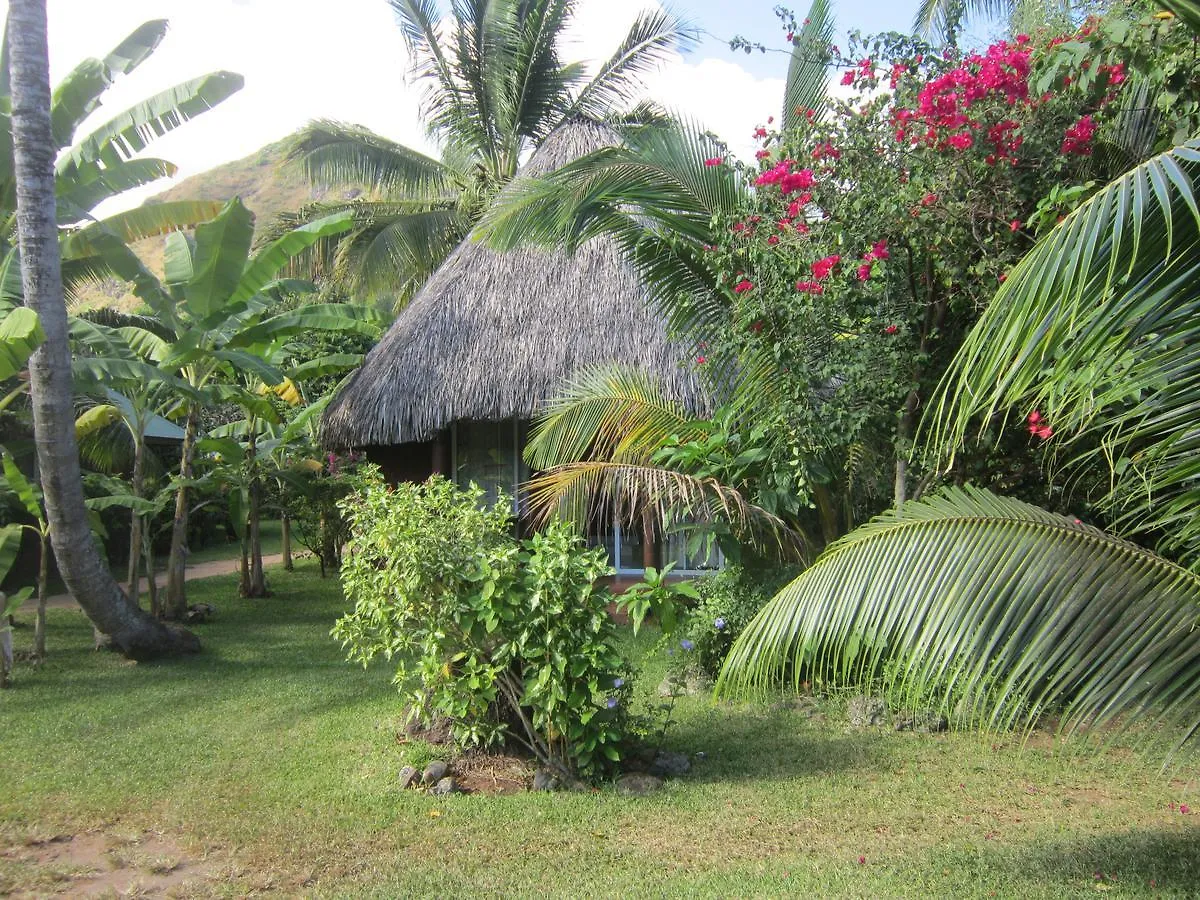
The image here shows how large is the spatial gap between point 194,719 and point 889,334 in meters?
5.04

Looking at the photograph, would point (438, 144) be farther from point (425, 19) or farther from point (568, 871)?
point (568, 871)

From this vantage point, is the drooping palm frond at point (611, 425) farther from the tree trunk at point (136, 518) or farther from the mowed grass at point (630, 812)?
the tree trunk at point (136, 518)

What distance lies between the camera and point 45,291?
6879 mm

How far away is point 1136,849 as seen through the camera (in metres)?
4.20

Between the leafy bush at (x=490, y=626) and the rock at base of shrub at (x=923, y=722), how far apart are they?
1.89 meters

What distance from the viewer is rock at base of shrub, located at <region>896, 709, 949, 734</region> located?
5.93m

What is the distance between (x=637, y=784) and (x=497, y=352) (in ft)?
18.1

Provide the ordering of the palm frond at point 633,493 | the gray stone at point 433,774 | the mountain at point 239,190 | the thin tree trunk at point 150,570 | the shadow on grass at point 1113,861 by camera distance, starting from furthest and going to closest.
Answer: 1. the mountain at point 239,190
2. the thin tree trunk at point 150,570
3. the palm frond at point 633,493
4. the gray stone at point 433,774
5. the shadow on grass at point 1113,861

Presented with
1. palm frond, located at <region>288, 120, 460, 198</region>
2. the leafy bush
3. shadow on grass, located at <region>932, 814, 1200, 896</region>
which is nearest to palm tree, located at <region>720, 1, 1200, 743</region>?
shadow on grass, located at <region>932, 814, 1200, 896</region>

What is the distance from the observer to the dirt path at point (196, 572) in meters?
11.4

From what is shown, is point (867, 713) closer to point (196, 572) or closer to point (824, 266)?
point (824, 266)

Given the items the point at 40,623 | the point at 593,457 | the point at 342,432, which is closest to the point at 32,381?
the point at 40,623

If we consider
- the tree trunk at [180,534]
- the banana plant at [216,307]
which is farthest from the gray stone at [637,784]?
the tree trunk at [180,534]

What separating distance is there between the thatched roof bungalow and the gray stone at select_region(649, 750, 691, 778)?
4120 mm
